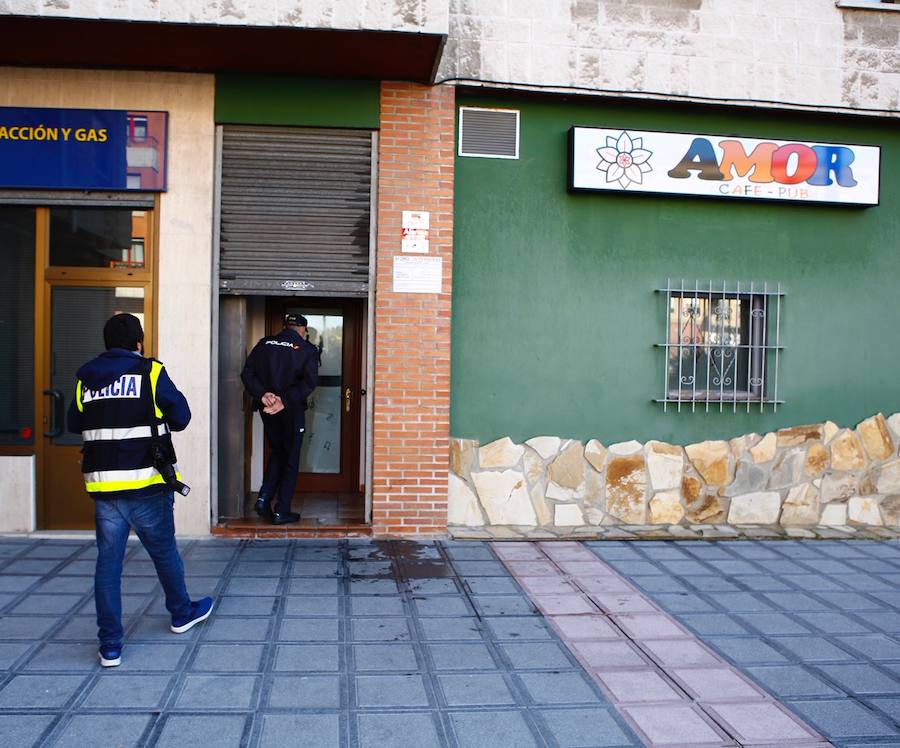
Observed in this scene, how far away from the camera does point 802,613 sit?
5.29 m

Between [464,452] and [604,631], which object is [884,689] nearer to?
[604,631]

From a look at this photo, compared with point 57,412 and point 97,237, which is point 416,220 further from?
point 57,412

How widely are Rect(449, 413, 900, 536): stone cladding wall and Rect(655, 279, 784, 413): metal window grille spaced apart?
45cm

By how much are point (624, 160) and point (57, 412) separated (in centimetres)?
557

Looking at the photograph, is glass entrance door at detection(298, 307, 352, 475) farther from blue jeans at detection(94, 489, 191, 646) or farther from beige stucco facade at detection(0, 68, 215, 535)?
blue jeans at detection(94, 489, 191, 646)

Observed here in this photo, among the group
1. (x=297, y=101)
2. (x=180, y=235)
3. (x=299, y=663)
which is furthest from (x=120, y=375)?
(x=297, y=101)

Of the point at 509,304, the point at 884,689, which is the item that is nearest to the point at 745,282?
the point at 509,304

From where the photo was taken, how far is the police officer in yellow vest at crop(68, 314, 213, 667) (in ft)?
13.8

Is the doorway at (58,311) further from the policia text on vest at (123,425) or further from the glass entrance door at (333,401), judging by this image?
the policia text on vest at (123,425)

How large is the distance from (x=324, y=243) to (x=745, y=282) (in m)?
4.05

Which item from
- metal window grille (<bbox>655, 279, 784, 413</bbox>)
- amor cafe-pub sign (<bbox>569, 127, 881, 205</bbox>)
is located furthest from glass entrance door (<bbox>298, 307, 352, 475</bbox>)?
metal window grille (<bbox>655, 279, 784, 413</bbox>)

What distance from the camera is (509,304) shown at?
7246mm

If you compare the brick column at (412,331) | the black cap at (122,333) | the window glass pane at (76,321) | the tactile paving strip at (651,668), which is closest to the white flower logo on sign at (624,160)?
the brick column at (412,331)

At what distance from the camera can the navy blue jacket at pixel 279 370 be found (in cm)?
699
